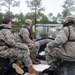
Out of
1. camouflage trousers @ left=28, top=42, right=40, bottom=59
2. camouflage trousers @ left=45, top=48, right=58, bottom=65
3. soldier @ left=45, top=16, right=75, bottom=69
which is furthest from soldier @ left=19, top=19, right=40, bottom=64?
soldier @ left=45, top=16, right=75, bottom=69

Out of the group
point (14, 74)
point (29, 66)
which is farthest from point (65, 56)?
point (14, 74)

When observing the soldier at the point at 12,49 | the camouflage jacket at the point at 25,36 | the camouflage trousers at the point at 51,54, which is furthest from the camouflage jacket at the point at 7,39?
the camouflage jacket at the point at 25,36

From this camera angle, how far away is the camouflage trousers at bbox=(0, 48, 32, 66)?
5.90 metres

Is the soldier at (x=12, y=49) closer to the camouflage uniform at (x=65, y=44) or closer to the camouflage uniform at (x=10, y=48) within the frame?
the camouflage uniform at (x=10, y=48)

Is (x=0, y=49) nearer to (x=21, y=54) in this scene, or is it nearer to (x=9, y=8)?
(x=21, y=54)

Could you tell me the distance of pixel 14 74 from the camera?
6.07m

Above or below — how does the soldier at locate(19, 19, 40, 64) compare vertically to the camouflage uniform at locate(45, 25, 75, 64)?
below

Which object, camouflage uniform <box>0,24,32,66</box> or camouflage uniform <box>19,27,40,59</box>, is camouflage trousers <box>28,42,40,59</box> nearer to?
camouflage uniform <box>19,27,40,59</box>

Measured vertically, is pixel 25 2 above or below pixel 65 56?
below

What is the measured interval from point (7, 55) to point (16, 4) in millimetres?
26494

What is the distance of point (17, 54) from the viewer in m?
5.93

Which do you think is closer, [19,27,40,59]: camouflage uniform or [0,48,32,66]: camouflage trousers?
[0,48,32,66]: camouflage trousers

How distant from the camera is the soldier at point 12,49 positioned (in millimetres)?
5852

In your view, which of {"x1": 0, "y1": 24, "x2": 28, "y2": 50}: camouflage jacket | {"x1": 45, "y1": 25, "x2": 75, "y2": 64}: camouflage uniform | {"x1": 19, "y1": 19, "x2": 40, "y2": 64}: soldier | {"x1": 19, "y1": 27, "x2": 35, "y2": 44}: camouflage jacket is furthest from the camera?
{"x1": 19, "y1": 27, "x2": 35, "y2": 44}: camouflage jacket
